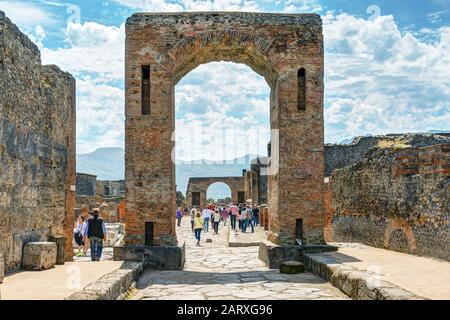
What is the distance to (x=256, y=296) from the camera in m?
7.19

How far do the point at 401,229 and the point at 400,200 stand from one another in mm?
613

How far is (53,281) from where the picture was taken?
22.9 ft

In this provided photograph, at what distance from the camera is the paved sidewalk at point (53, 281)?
586cm

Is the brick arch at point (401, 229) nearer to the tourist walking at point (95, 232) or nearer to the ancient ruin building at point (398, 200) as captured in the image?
the ancient ruin building at point (398, 200)

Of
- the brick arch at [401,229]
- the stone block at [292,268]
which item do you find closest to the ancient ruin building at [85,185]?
the brick arch at [401,229]

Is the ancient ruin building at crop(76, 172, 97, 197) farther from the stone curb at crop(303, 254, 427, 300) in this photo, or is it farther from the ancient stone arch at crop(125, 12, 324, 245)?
the stone curb at crop(303, 254, 427, 300)

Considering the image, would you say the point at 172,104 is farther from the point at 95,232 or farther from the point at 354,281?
the point at 354,281

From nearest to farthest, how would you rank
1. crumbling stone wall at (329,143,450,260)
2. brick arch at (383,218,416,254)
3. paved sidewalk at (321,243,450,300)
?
paved sidewalk at (321,243,450,300) → crumbling stone wall at (329,143,450,260) → brick arch at (383,218,416,254)

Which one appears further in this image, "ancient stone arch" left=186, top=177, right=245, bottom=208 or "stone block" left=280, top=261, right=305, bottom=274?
"ancient stone arch" left=186, top=177, right=245, bottom=208

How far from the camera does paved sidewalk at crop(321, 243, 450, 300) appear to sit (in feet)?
19.9

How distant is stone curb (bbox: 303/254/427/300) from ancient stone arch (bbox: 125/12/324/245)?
1.56 metres

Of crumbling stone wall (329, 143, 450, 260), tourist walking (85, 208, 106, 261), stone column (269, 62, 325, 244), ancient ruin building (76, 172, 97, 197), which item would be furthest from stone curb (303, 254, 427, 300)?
ancient ruin building (76, 172, 97, 197)

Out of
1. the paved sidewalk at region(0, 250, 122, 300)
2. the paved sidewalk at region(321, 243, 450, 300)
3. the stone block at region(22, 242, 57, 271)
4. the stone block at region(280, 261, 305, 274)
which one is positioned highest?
the stone block at region(22, 242, 57, 271)

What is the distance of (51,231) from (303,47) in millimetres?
6199
